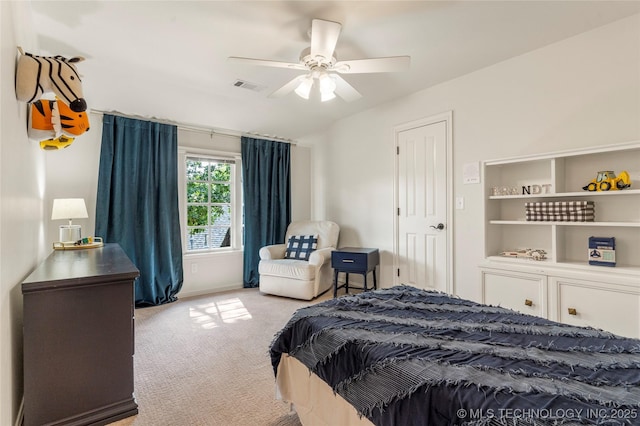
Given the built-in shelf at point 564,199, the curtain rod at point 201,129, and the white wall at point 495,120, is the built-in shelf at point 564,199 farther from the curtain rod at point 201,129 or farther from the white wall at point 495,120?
the curtain rod at point 201,129

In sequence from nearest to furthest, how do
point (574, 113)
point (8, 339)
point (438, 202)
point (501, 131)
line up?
point (8, 339), point (574, 113), point (501, 131), point (438, 202)

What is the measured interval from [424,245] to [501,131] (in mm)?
1462

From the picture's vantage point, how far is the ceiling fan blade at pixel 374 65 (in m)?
2.23

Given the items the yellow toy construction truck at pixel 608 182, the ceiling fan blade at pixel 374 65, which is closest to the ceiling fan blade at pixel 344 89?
the ceiling fan blade at pixel 374 65

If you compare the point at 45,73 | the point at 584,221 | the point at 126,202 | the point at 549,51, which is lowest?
the point at 584,221

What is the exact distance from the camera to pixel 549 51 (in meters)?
2.70

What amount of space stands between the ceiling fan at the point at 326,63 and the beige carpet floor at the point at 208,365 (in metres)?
2.27

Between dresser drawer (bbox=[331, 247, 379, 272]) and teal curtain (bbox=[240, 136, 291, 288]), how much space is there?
1414mm

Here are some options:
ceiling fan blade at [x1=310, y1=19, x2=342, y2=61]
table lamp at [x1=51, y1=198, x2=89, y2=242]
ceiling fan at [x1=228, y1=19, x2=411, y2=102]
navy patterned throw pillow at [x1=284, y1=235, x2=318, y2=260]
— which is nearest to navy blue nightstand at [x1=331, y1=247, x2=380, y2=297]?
navy patterned throw pillow at [x1=284, y1=235, x2=318, y2=260]

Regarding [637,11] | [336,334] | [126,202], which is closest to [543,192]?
[637,11]

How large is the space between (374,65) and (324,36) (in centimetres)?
48

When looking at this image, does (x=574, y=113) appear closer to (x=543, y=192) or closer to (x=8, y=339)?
(x=543, y=192)

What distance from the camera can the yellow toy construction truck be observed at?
2254 mm

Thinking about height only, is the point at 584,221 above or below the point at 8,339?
above
